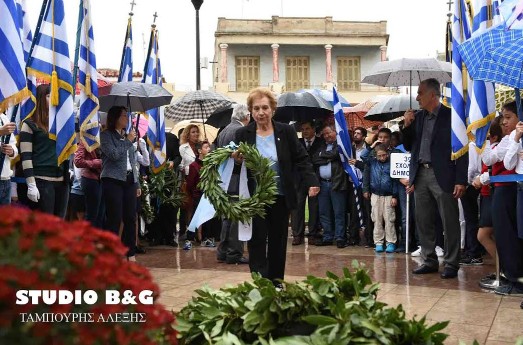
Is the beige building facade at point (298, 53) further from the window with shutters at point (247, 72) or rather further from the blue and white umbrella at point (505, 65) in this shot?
the blue and white umbrella at point (505, 65)

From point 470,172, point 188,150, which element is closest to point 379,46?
point 188,150

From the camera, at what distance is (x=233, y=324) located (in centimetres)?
299

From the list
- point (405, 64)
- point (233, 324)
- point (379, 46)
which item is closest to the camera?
point (233, 324)

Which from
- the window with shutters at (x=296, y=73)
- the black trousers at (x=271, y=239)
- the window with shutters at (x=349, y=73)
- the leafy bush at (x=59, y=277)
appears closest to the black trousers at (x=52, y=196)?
the black trousers at (x=271, y=239)

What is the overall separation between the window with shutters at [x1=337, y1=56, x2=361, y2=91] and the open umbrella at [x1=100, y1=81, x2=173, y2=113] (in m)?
37.7

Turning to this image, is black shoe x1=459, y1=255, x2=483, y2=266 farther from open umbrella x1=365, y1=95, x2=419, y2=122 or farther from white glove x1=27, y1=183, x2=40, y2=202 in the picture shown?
white glove x1=27, y1=183, x2=40, y2=202

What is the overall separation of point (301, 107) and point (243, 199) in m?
6.18

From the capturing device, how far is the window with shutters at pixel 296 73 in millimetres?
46531

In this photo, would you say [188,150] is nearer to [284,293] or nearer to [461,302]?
[461,302]

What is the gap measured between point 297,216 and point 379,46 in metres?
37.8

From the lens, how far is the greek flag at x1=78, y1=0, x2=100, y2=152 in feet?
25.3

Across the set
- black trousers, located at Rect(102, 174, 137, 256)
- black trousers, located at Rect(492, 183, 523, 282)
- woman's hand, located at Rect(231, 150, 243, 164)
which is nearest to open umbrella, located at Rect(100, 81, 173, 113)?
black trousers, located at Rect(102, 174, 137, 256)

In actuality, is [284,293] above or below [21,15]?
below

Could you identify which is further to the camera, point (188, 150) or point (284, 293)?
point (188, 150)
